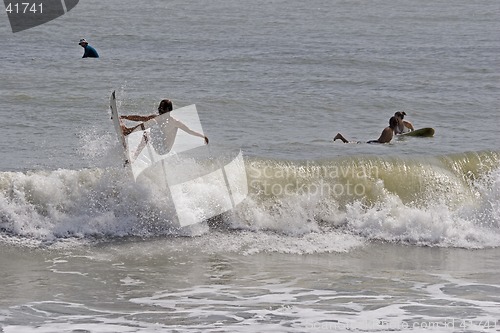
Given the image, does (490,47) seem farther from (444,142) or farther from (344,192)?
(344,192)

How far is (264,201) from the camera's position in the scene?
1355cm

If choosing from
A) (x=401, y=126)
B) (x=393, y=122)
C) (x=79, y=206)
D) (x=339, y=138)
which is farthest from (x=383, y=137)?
(x=79, y=206)

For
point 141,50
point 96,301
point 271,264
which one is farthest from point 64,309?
point 141,50

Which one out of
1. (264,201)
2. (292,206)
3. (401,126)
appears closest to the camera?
(292,206)

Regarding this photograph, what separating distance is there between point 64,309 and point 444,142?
10.1 meters

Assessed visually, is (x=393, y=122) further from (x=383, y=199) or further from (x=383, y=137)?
(x=383, y=199)

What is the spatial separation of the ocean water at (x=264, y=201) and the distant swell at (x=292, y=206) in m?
0.03

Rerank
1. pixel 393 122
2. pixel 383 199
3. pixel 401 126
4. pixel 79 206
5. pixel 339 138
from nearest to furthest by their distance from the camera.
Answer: pixel 79 206, pixel 383 199, pixel 339 138, pixel 393 122, pixel 401 126

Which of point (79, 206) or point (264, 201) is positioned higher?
point (79, 206)

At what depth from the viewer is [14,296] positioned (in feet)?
31.2

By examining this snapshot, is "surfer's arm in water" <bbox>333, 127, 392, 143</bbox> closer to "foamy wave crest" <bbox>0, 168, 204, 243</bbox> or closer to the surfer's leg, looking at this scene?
the surfer's leg

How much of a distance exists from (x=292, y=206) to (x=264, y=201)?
0.43 meters

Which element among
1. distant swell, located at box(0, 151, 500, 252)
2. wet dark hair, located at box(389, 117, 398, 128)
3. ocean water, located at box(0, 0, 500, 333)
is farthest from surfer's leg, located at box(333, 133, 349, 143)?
distant swell, located at box(0, 151, 500, 252)

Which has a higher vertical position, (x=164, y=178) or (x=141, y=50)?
(x=141, y=50)
